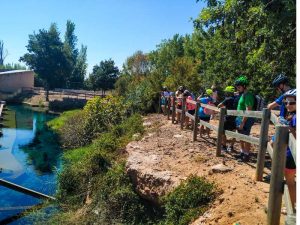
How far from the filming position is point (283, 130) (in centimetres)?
401

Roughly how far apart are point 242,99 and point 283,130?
3.27m

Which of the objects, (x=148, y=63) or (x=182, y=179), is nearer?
(x=182, y=179)

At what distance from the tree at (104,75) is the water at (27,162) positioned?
17.0 m

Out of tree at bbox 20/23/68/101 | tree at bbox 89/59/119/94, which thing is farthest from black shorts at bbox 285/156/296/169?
tree at bbox 20/23/68/101

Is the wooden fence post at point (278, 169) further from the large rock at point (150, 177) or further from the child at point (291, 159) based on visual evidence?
the large rock at point (150, 177)

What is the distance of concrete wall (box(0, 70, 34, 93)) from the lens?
2157 inches

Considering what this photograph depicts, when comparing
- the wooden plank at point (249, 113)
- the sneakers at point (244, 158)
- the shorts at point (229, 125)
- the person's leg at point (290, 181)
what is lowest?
the sneakers at point (244, 158)

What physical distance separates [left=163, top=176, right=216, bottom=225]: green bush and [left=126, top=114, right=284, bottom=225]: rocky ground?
21 centimetres

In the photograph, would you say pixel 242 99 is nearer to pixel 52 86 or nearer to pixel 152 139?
pixel 152 139

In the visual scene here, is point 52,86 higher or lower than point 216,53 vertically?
lower

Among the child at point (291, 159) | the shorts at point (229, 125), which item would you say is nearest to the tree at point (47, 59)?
the shorts at point (229, 125)

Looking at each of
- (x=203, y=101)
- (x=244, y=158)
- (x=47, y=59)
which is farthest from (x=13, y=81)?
(x=244, y=158)

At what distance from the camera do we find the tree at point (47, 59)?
54.1 m

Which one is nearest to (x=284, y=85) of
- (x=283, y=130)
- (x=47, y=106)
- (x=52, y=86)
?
(x=283, y=130)
